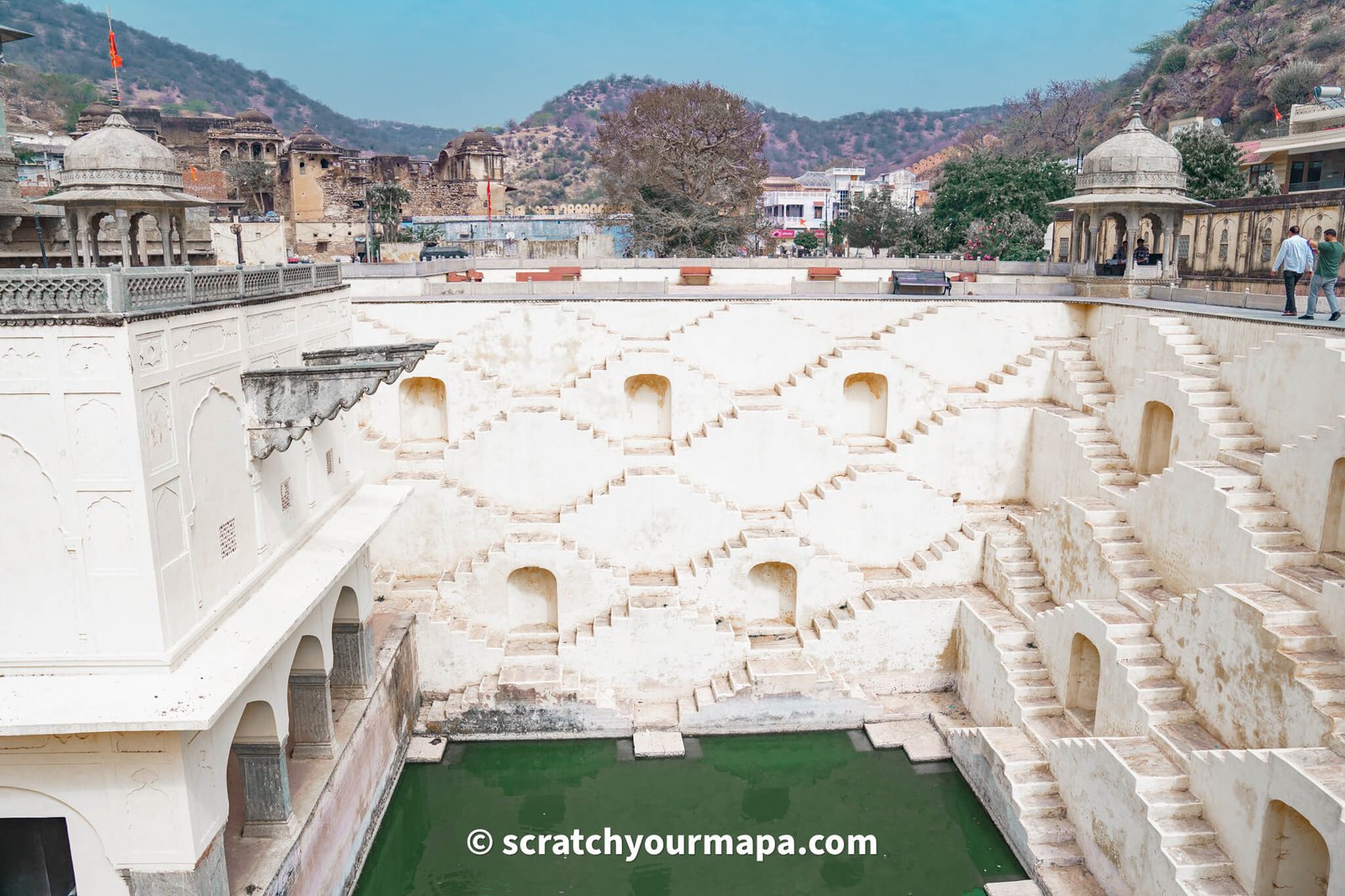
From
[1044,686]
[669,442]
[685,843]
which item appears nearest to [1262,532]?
[1044,686]

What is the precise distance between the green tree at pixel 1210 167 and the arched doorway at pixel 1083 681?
23135mm

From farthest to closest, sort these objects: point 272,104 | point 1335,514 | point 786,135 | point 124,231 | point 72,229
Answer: point 786,135, point 272,104, point 72,229, point 124,231, point 1335,514

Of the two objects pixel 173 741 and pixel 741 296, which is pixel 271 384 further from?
pixel 741 296

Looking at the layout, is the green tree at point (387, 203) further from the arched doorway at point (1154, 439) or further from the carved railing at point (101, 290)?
the carved railing at point (101, 290)

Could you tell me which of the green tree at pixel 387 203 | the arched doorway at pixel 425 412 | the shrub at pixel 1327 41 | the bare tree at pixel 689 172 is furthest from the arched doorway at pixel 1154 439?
the shrub at pixel 1327 41

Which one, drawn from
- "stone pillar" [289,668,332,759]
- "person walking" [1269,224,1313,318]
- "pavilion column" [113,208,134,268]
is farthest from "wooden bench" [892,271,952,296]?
"pavilion column" [113,208,134,268]

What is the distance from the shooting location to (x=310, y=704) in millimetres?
11117

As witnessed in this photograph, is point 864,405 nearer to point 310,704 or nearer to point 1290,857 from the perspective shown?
point 1290,857

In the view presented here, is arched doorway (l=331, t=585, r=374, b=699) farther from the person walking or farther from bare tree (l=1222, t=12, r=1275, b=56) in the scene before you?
bare tree (l=1222, t=12, r=1275, b=56)

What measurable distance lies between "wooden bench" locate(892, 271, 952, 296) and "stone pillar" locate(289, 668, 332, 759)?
15115 millimetres

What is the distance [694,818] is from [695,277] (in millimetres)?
14671

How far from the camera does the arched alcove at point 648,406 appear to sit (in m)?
19.0

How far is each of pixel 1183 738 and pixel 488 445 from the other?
1136 centimetres

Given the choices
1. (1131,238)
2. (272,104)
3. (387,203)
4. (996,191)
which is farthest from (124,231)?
(272,104)
